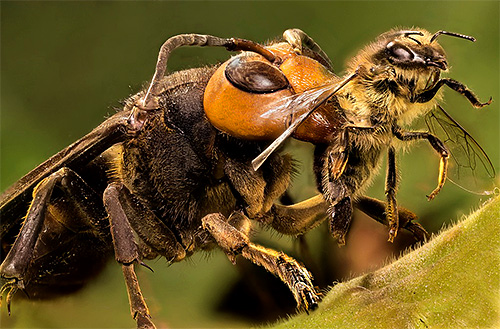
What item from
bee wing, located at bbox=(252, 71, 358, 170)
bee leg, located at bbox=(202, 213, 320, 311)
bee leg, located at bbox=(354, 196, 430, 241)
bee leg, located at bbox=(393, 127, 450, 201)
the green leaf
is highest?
bee wing, located at bbox=(252, 71, 358, 170)

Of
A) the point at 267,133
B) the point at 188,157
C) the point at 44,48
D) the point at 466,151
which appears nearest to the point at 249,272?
the point at 188,157

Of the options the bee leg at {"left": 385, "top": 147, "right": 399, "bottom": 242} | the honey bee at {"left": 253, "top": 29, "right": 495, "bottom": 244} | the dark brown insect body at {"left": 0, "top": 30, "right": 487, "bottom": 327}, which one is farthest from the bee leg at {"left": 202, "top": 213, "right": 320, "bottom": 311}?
the bee leg at {"left": 385, "top": 147, "right": 399, "bottom": 242}

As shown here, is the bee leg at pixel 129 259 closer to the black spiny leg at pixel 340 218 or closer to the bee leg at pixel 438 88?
the black spiny leg at pixel 340 218

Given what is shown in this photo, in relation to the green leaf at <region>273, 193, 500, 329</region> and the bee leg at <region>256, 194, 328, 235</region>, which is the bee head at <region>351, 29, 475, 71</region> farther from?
the bee leg at <region>256, 194, 328, 235</region>

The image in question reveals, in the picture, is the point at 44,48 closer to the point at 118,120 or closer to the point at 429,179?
the point at 118,120

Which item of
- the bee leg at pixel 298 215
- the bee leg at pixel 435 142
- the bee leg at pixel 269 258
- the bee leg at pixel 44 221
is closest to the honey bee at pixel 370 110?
the bee leg at pixel 435 142

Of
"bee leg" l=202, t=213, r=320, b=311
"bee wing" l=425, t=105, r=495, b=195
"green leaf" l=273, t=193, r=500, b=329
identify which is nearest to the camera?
"green leaf" l=273, t=193, r=500, b=329

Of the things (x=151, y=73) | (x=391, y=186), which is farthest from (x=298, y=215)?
(x=151, y=73)
